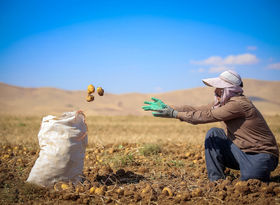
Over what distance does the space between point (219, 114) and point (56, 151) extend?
190cm

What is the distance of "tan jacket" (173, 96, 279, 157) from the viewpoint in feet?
9.80

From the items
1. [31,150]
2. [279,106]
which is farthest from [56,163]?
[279,106]

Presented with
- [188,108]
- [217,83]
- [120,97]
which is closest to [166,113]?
[188,108]

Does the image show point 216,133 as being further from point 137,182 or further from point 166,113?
point 137,182

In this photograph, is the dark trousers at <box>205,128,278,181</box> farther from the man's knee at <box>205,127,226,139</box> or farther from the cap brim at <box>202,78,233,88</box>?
the cap brim at <box>202,78,233,88</box>

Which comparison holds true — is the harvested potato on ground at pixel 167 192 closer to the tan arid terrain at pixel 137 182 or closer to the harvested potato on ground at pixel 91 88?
the tan arid terrain at pixel 137 182

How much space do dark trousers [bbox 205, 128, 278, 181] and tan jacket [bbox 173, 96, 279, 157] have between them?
0.28 ft

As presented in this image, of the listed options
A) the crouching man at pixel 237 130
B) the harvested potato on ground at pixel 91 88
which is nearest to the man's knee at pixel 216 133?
the crouching man at pixel 237 130

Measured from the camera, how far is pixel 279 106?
102ft

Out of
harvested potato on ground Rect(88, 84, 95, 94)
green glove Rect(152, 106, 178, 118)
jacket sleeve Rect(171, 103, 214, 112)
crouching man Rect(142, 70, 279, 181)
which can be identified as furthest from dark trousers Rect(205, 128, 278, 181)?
harvested potato on ground Rect(88, 84, 95, 94)

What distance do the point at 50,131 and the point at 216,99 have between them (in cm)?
209

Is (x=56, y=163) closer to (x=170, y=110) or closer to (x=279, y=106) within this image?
(x=170, y=110)

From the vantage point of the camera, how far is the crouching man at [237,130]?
2996 mm

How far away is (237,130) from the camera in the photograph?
3.13m
